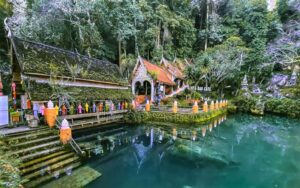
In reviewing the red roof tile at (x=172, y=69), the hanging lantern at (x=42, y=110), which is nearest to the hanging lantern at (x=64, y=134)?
the hanging lantern at (x=42, y=110)

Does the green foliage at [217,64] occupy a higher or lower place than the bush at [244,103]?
higher

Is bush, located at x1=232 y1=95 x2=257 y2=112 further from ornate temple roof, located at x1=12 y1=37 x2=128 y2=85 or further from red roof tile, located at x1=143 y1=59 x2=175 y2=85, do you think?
ornate temple roof, located at x1=12 y1=37 x2=128 y2=85

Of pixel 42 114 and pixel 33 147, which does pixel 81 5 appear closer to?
pixel 42 114

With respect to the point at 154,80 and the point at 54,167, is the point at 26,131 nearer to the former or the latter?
the point at 54,167

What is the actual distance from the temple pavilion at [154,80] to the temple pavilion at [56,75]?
4.26 metres

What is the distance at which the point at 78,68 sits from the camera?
13219 millimetres

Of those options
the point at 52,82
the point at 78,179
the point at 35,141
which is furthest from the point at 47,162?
the point at 52,82

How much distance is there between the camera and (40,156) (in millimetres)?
6898

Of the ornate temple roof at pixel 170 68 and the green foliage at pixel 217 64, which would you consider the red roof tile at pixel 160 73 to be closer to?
the ornate temple roof at pixel 170 68

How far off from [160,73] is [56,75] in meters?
12.3

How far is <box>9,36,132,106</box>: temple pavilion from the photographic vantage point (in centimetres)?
1008

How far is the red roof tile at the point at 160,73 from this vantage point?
20.2 meters

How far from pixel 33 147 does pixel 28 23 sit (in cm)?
1464

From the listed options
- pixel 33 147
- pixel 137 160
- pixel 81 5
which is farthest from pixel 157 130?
pixel 81 5
